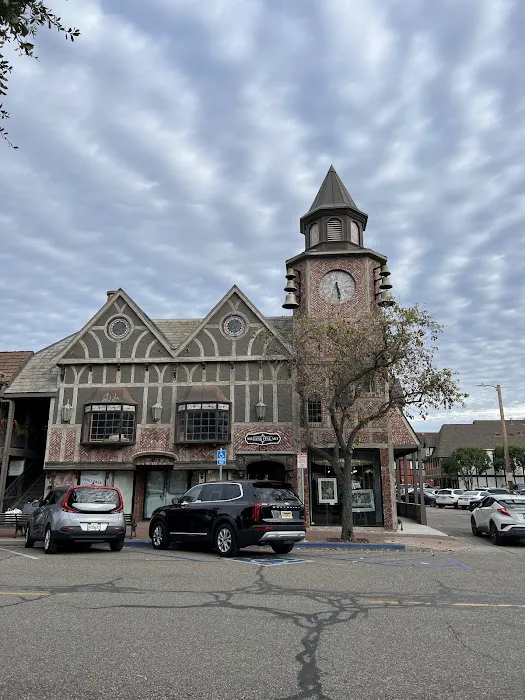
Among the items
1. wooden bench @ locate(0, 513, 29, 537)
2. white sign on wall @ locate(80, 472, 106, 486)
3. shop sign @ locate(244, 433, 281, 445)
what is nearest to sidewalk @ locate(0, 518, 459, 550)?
wooden bench @ locate(0, 513, 29, 537)

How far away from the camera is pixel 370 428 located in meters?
23.9

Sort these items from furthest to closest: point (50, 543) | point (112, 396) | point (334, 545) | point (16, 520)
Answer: point (112, 396), point (16, 520), point (334, 545), point (50, 543)

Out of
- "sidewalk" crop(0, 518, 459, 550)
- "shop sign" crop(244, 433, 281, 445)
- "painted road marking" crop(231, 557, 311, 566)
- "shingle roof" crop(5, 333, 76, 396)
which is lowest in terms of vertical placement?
"painted road marking" crop(231, 557, 311, 566)

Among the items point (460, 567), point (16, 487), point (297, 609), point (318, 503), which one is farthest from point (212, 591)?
point (16, 487)

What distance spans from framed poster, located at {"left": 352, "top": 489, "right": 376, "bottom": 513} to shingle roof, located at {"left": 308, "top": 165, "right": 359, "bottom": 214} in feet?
42.8

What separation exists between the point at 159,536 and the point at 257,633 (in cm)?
959

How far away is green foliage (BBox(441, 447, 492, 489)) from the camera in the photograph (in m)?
76.7

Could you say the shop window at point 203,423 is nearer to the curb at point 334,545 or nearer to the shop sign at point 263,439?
the shop sign at point 263,439

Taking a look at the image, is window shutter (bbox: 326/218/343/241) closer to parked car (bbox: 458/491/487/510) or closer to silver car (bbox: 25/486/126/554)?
silver car (bbox: 25/486/126/554)

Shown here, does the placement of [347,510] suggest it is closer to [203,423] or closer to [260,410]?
[260,410]

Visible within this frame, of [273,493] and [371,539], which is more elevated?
[273,493]

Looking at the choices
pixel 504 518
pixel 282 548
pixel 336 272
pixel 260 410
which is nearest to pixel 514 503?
pixel 504 518

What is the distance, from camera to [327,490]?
2383 cm

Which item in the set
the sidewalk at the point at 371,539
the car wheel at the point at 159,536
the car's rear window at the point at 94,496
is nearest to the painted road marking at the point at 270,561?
the car wheel at the point at 159,536
